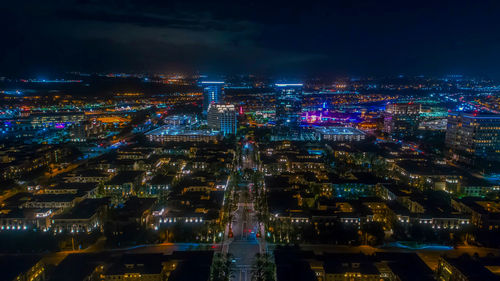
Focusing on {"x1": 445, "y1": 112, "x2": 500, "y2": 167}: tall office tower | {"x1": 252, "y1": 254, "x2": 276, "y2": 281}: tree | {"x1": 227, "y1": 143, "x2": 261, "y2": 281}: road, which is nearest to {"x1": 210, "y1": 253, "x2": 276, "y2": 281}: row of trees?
{"x1": 252, "y1": 254, "x2": 276, "y2": 281}: tree

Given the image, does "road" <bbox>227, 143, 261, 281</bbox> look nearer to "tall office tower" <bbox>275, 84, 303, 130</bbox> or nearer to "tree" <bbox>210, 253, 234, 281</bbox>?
"tree" <bbox>210, 253, 234, 281</bbox>

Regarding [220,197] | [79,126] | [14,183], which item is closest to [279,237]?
[220,197]

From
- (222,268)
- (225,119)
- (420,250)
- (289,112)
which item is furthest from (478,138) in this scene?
(289,112)

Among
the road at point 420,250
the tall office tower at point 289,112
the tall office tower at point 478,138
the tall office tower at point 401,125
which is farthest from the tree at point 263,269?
the tall office tower at point 401,125

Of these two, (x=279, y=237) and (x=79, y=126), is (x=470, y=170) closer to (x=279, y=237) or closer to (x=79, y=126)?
(x=279, y=237)

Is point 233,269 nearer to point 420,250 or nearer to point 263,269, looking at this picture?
point 263,269

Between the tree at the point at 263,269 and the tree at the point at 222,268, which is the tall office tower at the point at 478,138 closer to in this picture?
the tree at the point at 263,269
